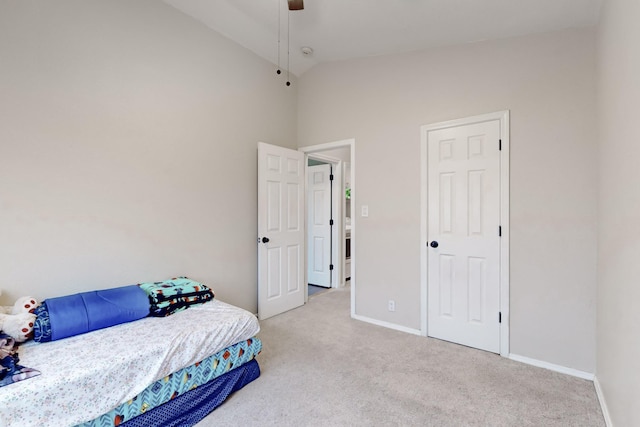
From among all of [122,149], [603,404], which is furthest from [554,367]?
[122,149]

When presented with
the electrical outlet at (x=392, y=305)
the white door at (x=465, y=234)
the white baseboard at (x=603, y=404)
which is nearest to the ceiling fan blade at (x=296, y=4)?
the white door at (x=465, y=234)

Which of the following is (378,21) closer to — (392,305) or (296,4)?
(296,4)

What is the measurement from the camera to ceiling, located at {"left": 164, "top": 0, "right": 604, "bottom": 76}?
7.21 feet

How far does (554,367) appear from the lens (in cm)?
229

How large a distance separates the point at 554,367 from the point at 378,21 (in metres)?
3.12

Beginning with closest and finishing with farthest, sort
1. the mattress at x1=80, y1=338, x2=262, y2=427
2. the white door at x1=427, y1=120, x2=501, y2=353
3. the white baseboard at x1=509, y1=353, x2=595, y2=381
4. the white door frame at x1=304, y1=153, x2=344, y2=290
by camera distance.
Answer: the mattress at x1=80, y1=338, x2=262, y2=427 → the white baseboard at x1=509, y1=353, x2=595, y2=381 → the white door at x1=427, y1=120, x2=501, y2=353 → the white door frame at x1=304, y1=153, x2=344, y2=290

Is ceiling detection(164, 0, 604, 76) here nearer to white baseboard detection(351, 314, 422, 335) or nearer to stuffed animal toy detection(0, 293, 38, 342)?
stuffed animal toy detection(0, 293, 38, 342)

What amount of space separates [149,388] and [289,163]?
8.42ft

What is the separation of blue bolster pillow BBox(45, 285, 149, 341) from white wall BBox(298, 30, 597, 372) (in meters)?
2.20

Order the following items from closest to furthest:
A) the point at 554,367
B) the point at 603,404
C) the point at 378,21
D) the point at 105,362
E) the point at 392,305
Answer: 1. the point at 105,362
2. the point at 603,404
3. the point at 554,367
4. the point at 378,21
5. the point at 392,305

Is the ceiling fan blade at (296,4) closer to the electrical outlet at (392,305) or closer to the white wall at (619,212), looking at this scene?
the white wall at (619,212)

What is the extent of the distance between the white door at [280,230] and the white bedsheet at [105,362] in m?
1.27

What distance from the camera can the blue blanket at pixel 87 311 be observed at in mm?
1672

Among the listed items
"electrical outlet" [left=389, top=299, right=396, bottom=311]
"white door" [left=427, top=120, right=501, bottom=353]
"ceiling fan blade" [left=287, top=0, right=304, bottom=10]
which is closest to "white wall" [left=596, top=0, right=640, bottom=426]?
"white door" [left=427, top=120, right=501, bottom=353]
